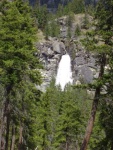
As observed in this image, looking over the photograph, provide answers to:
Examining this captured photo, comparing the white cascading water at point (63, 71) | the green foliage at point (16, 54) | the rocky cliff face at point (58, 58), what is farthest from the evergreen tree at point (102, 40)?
the white cascading water at point (63, 71)

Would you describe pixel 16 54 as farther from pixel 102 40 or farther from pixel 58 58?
pixel 58 58

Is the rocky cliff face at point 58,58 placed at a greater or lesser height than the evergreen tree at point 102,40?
greater

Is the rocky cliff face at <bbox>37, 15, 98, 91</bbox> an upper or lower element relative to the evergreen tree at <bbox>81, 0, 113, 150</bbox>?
upper

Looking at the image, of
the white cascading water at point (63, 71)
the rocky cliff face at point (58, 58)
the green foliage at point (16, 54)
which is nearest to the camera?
the green foliage at point (16, 54)

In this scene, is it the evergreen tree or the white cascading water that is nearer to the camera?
the evergreen tree

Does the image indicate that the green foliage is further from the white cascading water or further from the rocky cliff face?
the white cascading water

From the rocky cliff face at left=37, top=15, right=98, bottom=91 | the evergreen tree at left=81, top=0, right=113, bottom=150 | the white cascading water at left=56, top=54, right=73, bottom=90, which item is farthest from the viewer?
the white cascading water at left=56, top=54, right=73, bottom=90

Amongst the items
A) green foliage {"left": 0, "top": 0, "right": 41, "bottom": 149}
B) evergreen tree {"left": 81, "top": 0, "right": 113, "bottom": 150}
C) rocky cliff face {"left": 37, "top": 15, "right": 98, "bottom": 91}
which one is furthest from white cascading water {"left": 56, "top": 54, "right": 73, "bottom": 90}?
evergreen tree {"left": 81, "top": 0, "right": 113, "bottom": 150}

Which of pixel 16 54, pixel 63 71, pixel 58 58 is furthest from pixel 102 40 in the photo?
pixel 63 71

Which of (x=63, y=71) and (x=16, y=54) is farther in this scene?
(x=63, y=71)

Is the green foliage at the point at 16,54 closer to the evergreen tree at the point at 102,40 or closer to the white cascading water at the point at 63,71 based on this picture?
the evergreen tree at the point at 102,40

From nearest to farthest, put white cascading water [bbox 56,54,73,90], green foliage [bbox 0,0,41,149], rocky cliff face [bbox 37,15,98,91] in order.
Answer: green foliage [bbox 0,0,41,149] < rocky cliff face [bbox 37,15,98,91] < white cascading water [bbox 56,54,73,90]

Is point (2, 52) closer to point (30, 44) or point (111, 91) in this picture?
point (30, 44)

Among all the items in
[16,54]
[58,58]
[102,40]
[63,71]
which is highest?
[58,58]
